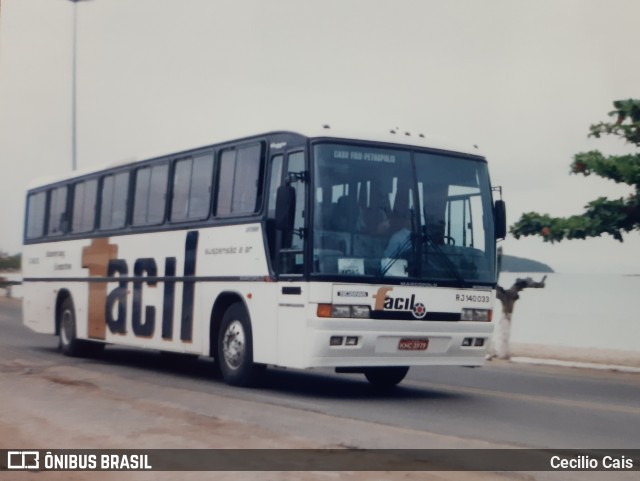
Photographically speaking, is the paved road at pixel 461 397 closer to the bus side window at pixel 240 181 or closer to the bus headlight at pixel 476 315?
the bus headlight at pixel 476 315

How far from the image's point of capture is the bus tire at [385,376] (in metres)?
15.5

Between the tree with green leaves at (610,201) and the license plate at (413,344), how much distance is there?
635 cm

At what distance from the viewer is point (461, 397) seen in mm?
14430

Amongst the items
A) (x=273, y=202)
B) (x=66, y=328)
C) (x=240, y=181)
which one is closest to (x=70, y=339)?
(x=66, y=328)

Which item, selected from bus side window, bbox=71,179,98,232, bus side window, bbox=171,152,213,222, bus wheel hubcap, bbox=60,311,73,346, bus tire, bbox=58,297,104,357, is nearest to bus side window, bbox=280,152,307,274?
bus side window, bbox=171,152,213,222

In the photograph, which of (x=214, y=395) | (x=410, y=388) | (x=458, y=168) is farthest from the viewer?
(x=410, y=388)

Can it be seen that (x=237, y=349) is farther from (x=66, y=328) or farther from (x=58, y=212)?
(x=58, y=212)

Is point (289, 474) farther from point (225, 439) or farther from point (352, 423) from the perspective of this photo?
point (352, 423)

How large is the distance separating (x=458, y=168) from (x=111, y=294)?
721 centimetres

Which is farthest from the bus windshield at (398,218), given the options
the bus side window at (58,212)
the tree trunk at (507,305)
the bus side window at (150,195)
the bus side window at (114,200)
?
the bus side window at (58,212)

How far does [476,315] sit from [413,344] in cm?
105

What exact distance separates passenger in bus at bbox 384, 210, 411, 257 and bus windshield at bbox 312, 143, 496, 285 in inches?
0.5

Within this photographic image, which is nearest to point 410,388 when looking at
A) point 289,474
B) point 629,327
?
point 289,474

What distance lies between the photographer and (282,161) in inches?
551
